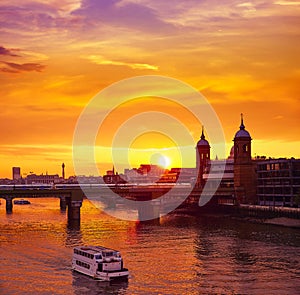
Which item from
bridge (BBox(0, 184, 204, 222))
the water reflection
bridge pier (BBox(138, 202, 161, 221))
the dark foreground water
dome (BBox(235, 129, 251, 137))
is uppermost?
dome (BBox(235, 129, 251, 137))

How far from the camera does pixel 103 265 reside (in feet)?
242

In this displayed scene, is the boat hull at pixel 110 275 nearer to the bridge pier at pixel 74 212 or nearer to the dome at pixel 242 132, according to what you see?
the bridge pier at pixel 74 212

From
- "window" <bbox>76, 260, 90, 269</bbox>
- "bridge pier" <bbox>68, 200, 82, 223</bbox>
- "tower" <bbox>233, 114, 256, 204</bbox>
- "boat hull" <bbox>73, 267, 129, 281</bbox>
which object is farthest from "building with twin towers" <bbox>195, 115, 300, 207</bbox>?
"boat hull" <bbox>73, 267, 129, 281</bbox>

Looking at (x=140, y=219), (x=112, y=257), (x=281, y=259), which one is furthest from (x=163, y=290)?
(x=140, y=219)

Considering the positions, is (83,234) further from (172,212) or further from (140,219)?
(172,212)

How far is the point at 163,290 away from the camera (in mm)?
67688

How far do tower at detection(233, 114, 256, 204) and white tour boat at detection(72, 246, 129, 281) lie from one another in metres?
106

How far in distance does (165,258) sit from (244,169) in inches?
3789

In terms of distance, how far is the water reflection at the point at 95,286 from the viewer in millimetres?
67500

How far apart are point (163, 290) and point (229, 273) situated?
39.5 ft

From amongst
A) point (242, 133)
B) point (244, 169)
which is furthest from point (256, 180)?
point (242, 133)

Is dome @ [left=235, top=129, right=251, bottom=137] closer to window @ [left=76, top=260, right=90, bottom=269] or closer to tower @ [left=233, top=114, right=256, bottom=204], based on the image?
tower @ [left=233, top=114, right=256, bottom=204]

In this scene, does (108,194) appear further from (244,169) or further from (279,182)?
(279,182)

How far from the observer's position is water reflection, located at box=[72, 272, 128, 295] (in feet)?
221
